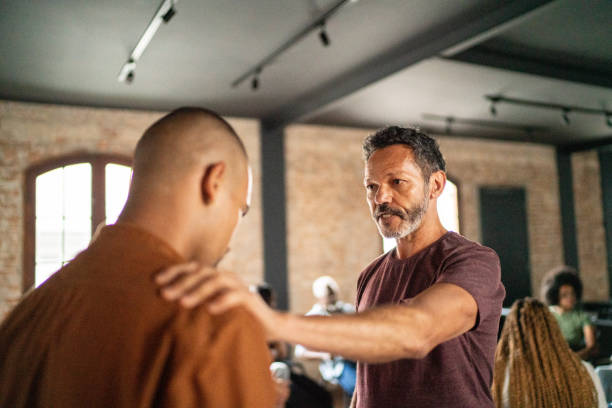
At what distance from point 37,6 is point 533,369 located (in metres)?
4.08

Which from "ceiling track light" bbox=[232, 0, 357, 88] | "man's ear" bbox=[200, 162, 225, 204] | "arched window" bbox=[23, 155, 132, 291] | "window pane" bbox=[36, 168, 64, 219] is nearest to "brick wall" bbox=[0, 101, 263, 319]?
"arched window" bbox=[23, 155, 132, 291]

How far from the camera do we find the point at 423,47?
4750 mm

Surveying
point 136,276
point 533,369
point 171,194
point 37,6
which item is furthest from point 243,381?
point 37,6

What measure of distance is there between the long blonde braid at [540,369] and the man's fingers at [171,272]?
6.76 feet

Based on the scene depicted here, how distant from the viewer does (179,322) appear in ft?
2.66

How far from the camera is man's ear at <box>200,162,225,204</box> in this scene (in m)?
1.01

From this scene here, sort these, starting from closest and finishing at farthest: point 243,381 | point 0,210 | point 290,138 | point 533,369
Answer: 1. point 243,381
2. point 533,369
3. point 0,210
4. point 290,138

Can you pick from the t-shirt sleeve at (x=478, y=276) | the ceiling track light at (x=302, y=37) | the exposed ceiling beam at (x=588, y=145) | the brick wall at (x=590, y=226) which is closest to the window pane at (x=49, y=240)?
the ceiling track light at (x=302, y=37)

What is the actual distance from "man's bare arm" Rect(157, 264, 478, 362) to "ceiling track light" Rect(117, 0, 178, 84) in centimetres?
291

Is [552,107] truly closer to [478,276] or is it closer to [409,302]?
[478,276]

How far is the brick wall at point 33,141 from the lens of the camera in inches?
234

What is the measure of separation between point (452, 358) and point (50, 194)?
594 cm

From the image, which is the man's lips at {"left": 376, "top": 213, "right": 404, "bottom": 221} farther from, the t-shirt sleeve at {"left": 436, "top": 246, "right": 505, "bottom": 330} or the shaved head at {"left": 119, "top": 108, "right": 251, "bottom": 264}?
the shaved head at {"left": 119, "top": 108, "right": 251, "bottom": 264}

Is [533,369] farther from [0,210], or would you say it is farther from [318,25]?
[0,210]
